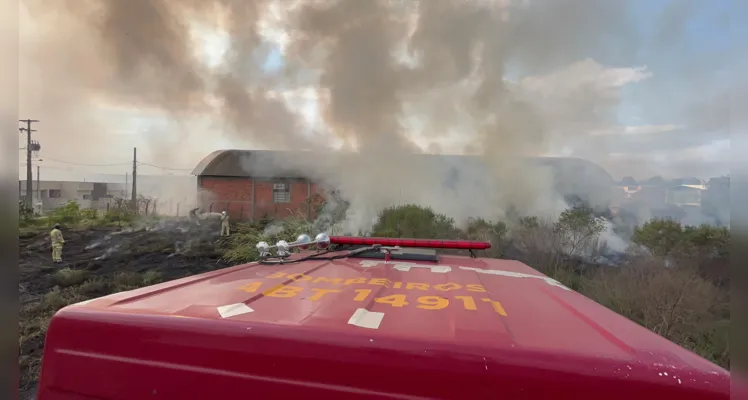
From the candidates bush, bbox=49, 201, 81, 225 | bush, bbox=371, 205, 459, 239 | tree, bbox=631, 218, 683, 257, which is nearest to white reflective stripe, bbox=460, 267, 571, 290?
tree, bbox=631, 218, 683, 257

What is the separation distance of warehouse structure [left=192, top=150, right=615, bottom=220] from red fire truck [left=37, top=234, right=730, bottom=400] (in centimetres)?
1209

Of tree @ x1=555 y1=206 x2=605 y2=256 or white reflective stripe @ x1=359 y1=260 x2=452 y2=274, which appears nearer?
white reflective stripe @ x1=359 y1=260 x2=452 y2=274

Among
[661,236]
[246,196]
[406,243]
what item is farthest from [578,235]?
[246,196]

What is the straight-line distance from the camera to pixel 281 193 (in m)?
17.7

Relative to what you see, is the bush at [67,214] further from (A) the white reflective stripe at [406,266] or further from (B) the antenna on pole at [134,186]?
(A) the white reflective stripe at [406,266]

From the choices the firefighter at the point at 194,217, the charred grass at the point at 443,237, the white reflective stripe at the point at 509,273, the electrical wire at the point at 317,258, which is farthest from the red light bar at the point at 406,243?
the firefighter at the point at 194,217

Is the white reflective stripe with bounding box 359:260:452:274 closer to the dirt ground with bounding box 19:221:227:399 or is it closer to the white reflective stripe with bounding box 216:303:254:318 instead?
the white reflective stripe with bounding box 216:303:254:318

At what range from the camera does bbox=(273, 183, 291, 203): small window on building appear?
17344 millimetres

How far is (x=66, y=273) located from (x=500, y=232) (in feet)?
35.6

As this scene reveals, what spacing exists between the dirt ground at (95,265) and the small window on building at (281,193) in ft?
9.92

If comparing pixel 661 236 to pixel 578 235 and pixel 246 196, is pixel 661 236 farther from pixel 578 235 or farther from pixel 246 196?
pixel 246 196

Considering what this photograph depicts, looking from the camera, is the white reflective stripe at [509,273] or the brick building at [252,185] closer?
the white reflective stripe at [509,273]

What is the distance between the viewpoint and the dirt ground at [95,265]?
668cm

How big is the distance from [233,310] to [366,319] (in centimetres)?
42
